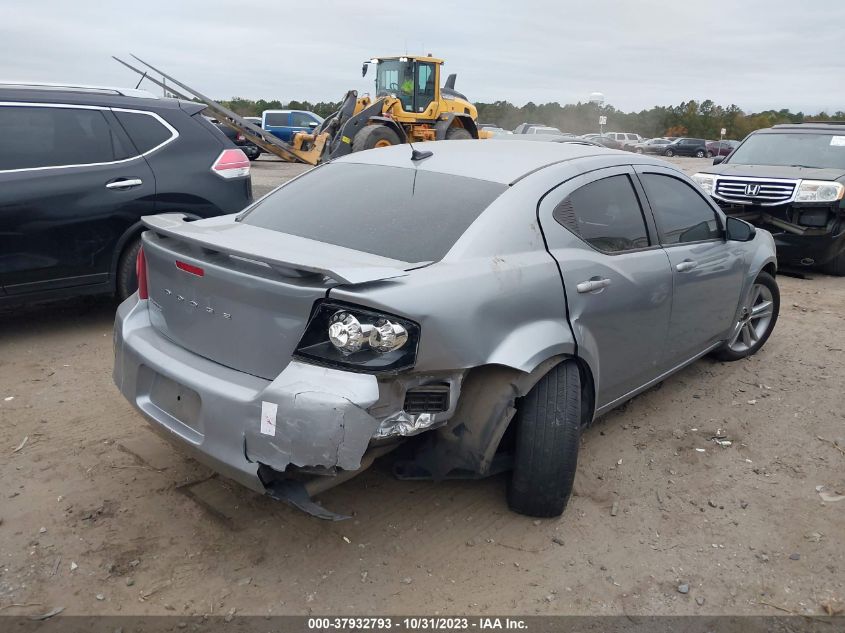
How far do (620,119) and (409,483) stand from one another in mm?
72766

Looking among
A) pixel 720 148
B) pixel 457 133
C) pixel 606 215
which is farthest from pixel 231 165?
pixel 720 148

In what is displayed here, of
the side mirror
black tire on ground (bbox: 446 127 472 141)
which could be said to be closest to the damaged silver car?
the side mirror

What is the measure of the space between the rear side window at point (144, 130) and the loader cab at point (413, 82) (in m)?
12.5

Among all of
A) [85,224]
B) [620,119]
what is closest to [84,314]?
[85,224]

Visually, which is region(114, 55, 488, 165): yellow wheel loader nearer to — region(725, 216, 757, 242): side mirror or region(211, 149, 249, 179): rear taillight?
region(211, 149, 249, 179): rear taillight

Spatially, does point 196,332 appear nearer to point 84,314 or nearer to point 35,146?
point 35,146

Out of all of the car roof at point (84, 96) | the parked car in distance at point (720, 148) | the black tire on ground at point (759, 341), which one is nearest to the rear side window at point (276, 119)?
the car roof at point (84, 96)

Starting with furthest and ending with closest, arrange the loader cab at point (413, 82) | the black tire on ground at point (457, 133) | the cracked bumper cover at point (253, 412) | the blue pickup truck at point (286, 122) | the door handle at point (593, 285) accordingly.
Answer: the blue pickup truck at point (286, 122), the black tire on ground at point (457, 133), the loader cab at point (413, 82), the door handle at point (593, 285), the cracked bumper cover at point (253, 412)

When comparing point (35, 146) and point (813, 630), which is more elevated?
point (35, 146)

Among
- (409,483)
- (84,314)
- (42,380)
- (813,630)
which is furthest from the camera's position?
(84,314)

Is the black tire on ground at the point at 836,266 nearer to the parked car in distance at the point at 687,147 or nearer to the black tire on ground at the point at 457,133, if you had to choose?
the black tire on ground at the point at 457,133

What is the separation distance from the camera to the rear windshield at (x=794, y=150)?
8.80 m

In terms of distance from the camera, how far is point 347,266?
8.57ft

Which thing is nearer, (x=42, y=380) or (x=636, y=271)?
(x=636, y=271)
